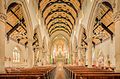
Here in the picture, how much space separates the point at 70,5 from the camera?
103 feet

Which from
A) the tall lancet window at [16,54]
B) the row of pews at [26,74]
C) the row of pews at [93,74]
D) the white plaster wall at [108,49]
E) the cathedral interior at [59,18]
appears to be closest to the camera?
the row of pews at [26,74]

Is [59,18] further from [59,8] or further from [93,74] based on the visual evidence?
[93,74]

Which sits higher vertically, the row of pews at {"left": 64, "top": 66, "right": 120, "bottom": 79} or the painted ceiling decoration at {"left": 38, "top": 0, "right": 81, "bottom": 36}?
the painted ceiling decoration at {"left": 38, "top": 0, "right": 81, "bottom": 36}

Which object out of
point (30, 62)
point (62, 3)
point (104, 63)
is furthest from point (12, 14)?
point (104, 63)

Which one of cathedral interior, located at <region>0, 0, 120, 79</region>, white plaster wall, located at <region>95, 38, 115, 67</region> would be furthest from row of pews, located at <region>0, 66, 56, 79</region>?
white plaster wall, located at <region>95, 38, 115, 67</region>

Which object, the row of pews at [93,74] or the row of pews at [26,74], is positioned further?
the row of pews at [93,74]

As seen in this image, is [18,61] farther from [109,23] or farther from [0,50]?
[0,50]

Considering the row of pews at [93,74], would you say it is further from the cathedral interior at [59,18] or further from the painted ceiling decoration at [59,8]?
the painted ceiling decoration at [59,8]

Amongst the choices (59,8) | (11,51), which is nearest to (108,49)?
(59,8)

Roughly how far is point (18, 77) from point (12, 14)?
15.5m

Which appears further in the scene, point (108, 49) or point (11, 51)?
point (11, 51)

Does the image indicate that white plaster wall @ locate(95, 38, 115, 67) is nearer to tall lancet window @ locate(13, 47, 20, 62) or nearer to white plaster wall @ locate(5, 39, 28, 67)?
white plaster wall @ locate(5, 39, 28, 67)

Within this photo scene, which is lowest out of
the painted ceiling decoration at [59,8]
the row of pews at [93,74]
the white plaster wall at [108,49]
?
the row of pews at [93,74]

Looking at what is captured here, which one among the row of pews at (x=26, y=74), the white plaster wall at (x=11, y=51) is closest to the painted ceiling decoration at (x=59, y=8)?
the white plaster wall at (x=11, y=51)
